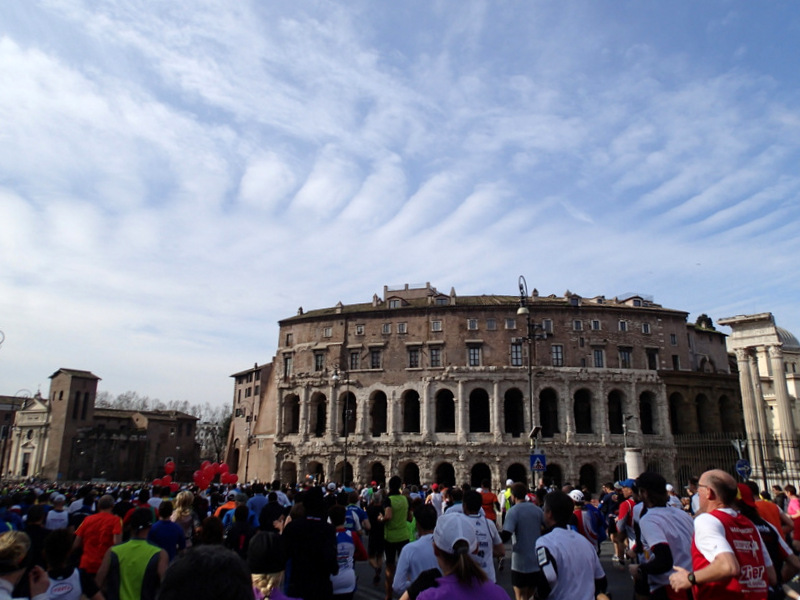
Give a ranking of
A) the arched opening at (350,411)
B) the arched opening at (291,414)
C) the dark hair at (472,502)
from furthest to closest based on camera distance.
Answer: the arched opening at (291,414) < the arched opening at (350,411) < the dark hair at (472,502)

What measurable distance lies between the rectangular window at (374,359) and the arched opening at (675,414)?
2155 centimetres

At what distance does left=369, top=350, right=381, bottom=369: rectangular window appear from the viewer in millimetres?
42781

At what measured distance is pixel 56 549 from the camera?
4.77 meters

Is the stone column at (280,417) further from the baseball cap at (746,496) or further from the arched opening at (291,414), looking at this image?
the baseball cap at (746,496)

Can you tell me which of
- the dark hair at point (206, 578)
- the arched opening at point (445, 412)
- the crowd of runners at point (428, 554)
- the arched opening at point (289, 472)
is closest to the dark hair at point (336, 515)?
the crowd of runners at point (428, 554)

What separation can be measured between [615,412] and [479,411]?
9.81 metres

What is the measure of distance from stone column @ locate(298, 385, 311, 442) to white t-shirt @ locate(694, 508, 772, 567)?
137ft

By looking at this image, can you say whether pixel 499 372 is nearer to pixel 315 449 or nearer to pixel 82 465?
pixel 315 449

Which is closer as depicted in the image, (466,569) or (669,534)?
(466,569)

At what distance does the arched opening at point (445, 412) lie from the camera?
4209 centimetres

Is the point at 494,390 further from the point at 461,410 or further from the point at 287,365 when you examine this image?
the point at 287,365

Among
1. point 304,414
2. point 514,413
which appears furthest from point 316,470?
point 514,413

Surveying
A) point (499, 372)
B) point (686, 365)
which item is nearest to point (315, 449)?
point (499, 372)

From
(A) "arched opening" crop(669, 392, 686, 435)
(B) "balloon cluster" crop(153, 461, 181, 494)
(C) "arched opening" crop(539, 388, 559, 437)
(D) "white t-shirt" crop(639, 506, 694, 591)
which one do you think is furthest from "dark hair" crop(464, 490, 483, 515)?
(A) "arched opening" crop(669, 392, 686, 435)
